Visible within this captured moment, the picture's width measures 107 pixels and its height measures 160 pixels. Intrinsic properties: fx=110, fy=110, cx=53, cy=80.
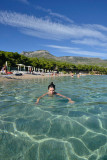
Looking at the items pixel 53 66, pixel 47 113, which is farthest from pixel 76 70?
pixel 47 113

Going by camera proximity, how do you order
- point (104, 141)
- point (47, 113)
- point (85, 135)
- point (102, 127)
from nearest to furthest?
point (104, 141)
point (85, 135)
point (102, 127)
point (47, 113)

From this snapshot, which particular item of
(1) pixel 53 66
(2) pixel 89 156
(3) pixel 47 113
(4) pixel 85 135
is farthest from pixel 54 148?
(1) pixel 53 66

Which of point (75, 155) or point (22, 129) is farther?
point (22, 129)

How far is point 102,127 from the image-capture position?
138 inches

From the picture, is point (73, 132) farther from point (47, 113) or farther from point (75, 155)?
point (47, 113)

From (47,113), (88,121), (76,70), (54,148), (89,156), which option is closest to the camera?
(89,156)

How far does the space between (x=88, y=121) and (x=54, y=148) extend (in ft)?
5.99

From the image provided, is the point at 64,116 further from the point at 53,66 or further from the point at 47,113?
A: the point at 53,66

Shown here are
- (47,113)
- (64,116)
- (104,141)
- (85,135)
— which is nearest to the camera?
(104,141)

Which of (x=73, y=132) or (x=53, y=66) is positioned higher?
(x=53, y=66)

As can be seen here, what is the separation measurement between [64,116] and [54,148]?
1.73 metres

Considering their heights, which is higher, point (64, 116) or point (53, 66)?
point (53, 66)

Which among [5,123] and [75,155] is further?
[5,123]

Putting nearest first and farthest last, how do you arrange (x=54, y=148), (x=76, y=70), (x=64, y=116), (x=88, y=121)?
(x=54, y=148)
(x=88, y=121)
(x=64, y=116)
(x=76, y=70)
